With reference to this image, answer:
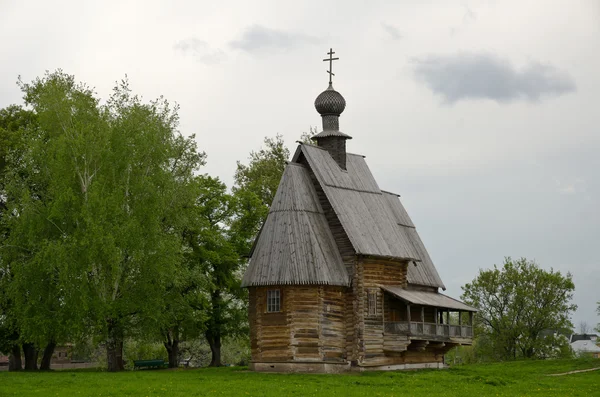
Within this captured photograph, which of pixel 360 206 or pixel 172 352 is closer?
pixel 360 206

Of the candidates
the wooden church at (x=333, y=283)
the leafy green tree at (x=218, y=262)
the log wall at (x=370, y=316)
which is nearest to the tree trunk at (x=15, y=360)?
the leafy green tree at (x=218, y=262)

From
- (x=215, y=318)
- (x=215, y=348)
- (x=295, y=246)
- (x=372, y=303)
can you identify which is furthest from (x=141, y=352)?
(x=295, y=246)

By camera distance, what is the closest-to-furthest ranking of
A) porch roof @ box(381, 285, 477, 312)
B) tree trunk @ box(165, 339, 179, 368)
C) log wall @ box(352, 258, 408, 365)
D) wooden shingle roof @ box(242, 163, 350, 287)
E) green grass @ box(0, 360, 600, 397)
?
1. green grass @ box(0, 360, 600, 397)
2. wooden shingle roof @ box(242, 163, 350, 287)
3. log wall @ box(352, 258, 408, 365)
4. porch roof @ box(381, 285, 477, 312)
5. tree trunk @ box(165, 339, 179, 368)

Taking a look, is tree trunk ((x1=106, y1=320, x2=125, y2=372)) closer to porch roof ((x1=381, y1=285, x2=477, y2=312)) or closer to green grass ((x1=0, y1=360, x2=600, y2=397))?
green grass ((x1=0, y1=360, x2=600, y2=397))

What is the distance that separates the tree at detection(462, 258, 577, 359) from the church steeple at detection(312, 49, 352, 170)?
2623cm

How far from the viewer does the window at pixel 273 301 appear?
36500 mm

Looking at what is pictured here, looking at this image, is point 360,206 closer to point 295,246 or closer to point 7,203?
point 295,246

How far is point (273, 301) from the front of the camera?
1443 inches

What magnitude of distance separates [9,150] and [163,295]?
1091cm

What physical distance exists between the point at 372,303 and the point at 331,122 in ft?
35.8

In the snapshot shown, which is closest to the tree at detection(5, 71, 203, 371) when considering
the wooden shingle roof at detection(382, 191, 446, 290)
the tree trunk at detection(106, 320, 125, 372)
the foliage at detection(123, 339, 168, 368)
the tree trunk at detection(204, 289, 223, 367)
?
the tree trunk at detection(106, 320, 125, 372)

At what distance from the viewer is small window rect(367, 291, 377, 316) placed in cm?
3809

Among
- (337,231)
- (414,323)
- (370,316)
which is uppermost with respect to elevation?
(337,231)

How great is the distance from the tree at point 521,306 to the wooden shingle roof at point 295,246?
29.5m
